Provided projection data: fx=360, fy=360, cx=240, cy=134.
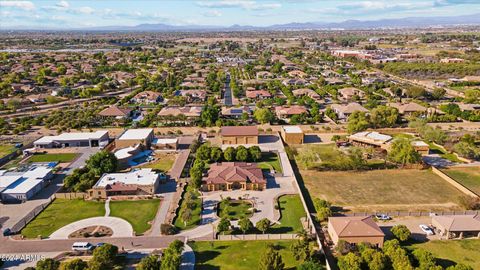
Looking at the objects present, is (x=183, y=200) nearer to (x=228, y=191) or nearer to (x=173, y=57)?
(x=228, y=191)

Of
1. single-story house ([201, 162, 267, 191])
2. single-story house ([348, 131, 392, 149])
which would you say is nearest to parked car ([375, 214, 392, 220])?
single-story house ([201, 162, 267, 191])

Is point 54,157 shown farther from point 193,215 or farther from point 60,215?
point 193,215

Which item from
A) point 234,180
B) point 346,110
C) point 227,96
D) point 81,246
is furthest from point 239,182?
point 227,96

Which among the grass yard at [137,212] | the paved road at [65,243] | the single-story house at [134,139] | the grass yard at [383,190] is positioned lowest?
the paved road at [65,243]

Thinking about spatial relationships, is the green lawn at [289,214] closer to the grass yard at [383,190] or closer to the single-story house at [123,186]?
the grass yard at [383,190]

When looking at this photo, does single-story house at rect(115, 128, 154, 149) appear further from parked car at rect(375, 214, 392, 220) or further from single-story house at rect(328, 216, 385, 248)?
parked car at rect(375, 214, 392, 220)

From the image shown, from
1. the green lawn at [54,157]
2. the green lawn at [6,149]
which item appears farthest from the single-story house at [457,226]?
the green lawn at [6,149]
